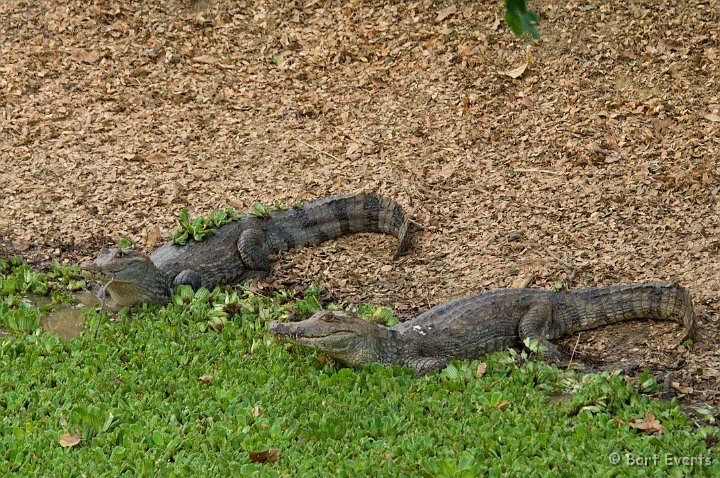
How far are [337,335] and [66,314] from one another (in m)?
2.71

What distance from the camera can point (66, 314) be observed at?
27.5ft

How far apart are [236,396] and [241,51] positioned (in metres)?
6.85

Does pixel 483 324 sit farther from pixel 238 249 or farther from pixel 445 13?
pixel 445 13

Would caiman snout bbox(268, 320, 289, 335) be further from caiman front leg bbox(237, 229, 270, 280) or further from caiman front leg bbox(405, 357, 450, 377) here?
caiman front leg bbox(237, 229, 270, 280)

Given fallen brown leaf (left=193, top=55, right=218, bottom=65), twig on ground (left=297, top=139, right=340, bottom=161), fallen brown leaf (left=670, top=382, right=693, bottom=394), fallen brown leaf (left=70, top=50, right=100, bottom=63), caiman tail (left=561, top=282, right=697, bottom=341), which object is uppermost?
fallen brown leaf (left=70, top=50, right=100, bottom=63)

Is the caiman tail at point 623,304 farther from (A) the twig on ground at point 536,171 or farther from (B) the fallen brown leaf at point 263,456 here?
(B) the fallen brown leaf at point 263,456

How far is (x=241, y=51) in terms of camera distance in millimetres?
12523

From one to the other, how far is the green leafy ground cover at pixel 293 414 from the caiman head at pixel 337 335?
13cm

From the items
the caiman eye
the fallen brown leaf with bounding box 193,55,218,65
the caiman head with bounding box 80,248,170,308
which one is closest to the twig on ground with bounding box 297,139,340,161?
the fallen brown leaf with bounding box 193,55,218,65

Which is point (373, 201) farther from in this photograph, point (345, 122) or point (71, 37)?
point (71, 37)

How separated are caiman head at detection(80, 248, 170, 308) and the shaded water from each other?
290 mm

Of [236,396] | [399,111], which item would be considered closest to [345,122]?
[399,111]

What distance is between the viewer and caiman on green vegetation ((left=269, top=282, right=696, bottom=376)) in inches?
279

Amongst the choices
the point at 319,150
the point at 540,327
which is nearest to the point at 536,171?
the point at 319,150
